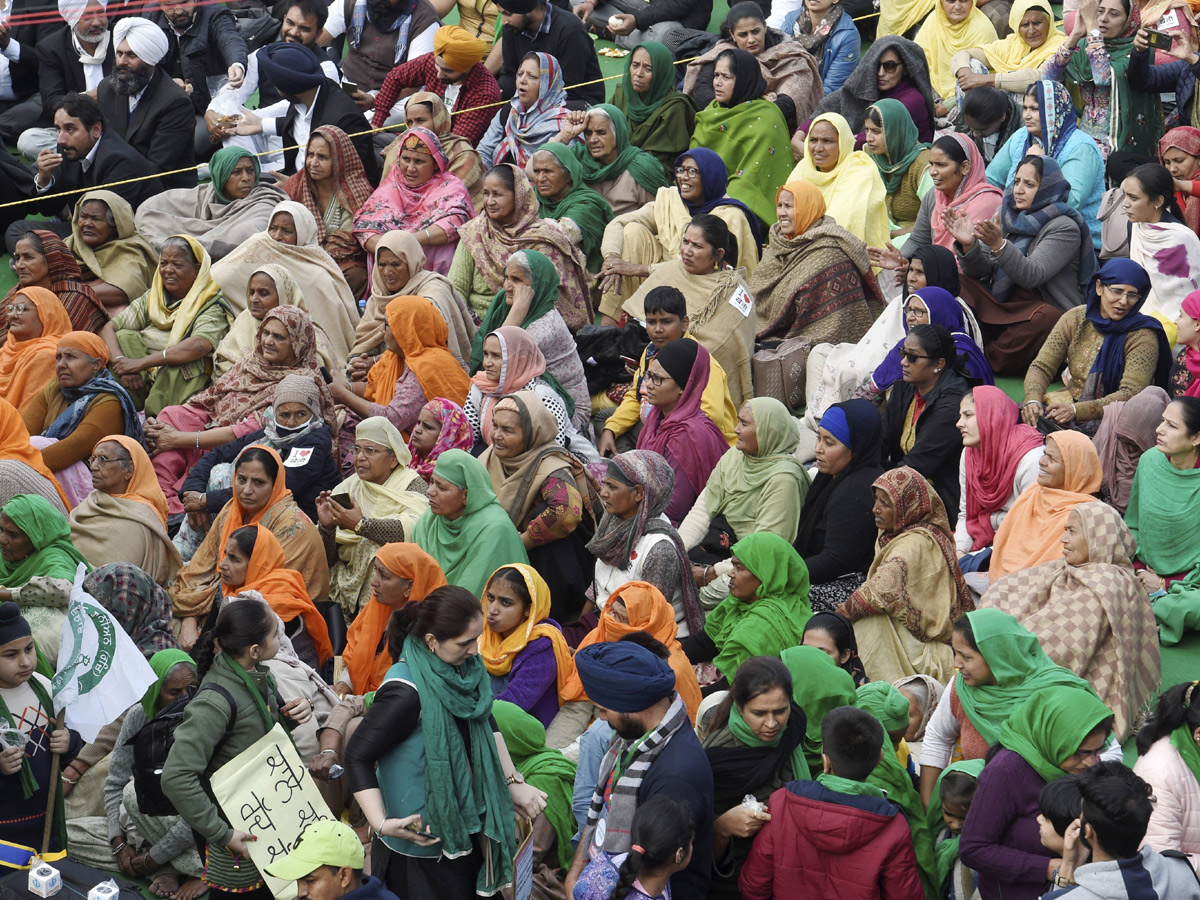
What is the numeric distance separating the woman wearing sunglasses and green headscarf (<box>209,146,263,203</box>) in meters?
3.91

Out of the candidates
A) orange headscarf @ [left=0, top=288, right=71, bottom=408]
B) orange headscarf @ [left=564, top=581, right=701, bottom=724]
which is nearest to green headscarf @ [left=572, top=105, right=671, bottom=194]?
orange headscarf @ [left=0, top=288, right=71, bottom=408]

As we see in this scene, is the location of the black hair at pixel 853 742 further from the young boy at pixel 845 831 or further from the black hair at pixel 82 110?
the black hair at pixel 82 110

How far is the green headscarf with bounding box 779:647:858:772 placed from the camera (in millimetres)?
4848

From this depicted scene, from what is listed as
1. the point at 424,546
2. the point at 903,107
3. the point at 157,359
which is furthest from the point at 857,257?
the point at 157,359

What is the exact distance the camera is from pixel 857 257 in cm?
788

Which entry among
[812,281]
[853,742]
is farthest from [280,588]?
[812,281]

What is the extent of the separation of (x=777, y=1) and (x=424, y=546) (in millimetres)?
6014

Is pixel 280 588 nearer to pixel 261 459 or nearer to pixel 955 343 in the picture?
pixel 261 459

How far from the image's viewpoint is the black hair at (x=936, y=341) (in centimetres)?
679

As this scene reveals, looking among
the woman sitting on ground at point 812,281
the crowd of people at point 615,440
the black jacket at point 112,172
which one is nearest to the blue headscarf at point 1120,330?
the crowd of people at point 615,440

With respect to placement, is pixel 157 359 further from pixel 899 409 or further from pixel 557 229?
pixel 899 409

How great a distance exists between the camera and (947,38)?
9992mm

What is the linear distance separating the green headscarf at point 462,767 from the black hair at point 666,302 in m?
3.20

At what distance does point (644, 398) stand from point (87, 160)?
3.85 m
